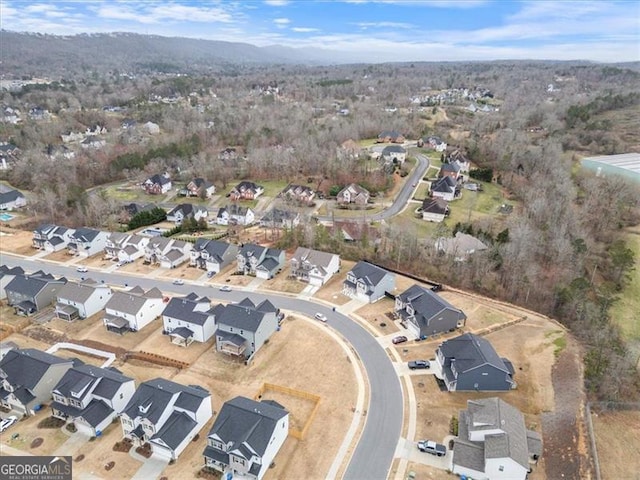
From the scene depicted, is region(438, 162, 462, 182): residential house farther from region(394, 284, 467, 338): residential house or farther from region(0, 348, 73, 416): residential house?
region(0, 348, 73, 416): residential house

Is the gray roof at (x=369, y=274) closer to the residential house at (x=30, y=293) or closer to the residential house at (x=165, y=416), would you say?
the residential house at (x=165, y=416)

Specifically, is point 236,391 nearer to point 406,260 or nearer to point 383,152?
point 406,260

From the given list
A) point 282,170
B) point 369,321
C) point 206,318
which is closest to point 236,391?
point 206,318

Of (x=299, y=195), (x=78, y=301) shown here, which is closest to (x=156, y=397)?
(x=78, y=301)

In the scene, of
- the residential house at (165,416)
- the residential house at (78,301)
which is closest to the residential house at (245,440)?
the residential house at (165,416)

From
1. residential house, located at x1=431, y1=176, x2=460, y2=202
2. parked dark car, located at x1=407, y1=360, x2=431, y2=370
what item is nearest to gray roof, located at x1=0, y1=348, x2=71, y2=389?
parked dark car, located at x1=407, y1=360, x2=431, y2=370
